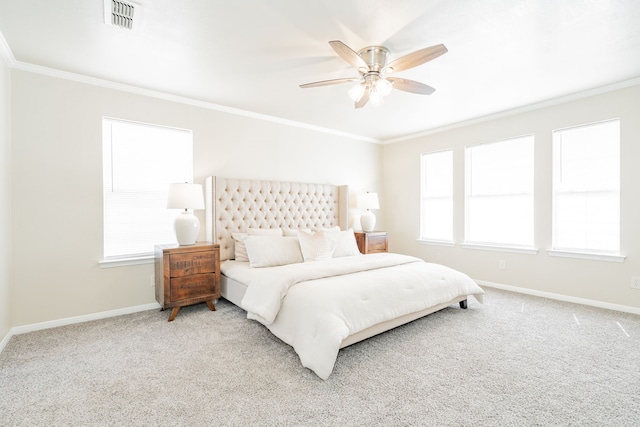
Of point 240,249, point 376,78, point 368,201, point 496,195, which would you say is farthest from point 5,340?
point 496,195

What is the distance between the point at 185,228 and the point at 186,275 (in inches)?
20.3

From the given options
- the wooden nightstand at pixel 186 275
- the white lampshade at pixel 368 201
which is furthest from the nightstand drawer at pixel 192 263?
the white lampshade at pixel 368 201

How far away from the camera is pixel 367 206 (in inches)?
202

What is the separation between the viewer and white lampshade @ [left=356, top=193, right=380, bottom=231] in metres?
5.03

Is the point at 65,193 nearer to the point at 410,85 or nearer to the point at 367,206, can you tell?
the point at 410,85

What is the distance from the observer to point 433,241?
17.0 feet

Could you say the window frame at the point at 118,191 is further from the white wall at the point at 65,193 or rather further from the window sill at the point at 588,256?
the window sill at the point at 588,256

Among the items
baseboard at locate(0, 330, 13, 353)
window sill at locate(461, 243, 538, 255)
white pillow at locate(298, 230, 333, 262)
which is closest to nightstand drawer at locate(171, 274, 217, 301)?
white pillow at locate(298, 230, 333, 262)

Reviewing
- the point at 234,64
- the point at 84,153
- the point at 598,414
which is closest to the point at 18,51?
the point at 84,153

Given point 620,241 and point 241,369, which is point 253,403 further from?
point 620,241

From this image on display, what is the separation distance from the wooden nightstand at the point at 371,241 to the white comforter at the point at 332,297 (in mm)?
1474

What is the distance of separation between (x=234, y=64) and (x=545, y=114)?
393 centimetres

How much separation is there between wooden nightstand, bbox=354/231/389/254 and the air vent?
151 inches

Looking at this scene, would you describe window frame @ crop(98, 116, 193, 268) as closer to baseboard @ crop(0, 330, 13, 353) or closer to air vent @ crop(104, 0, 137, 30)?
baseboard @ crop(0, 330, 13, 353)
